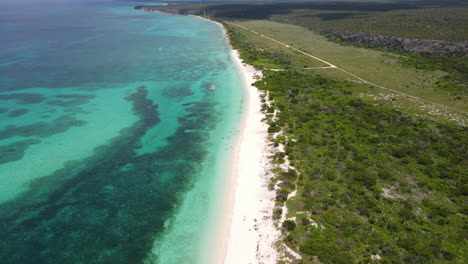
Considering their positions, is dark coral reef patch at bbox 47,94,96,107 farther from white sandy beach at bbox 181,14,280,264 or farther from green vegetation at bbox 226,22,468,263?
green vegetation at bbox 226,22,468,263

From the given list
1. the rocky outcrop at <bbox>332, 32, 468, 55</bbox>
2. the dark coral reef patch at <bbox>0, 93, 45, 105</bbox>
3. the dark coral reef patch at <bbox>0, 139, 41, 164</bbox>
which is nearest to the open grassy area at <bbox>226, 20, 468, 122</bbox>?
the rocky outcrop at <bbox>332, 32, 468, 55</bbox>

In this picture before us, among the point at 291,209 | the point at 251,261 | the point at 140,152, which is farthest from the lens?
the point at 140,152

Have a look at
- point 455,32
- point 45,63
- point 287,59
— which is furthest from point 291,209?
point 455,32


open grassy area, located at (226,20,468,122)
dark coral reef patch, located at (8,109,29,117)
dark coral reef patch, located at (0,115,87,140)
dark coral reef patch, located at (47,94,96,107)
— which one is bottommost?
dark coral reef patch, located at (0,115,87,140)

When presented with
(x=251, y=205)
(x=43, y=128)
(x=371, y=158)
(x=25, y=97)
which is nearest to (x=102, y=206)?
(x=251, y=205)

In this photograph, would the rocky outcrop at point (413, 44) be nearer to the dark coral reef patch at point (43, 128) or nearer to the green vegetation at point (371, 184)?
the green vegetation at point (371, 184)

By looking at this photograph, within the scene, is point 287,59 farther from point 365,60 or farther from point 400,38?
point 400,38

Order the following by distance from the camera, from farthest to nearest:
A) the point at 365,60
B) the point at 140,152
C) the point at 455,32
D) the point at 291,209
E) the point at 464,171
A: the point at 455,32
the point at 365,60
the point at 140,152
the point at 464,171
the point at 291,209
